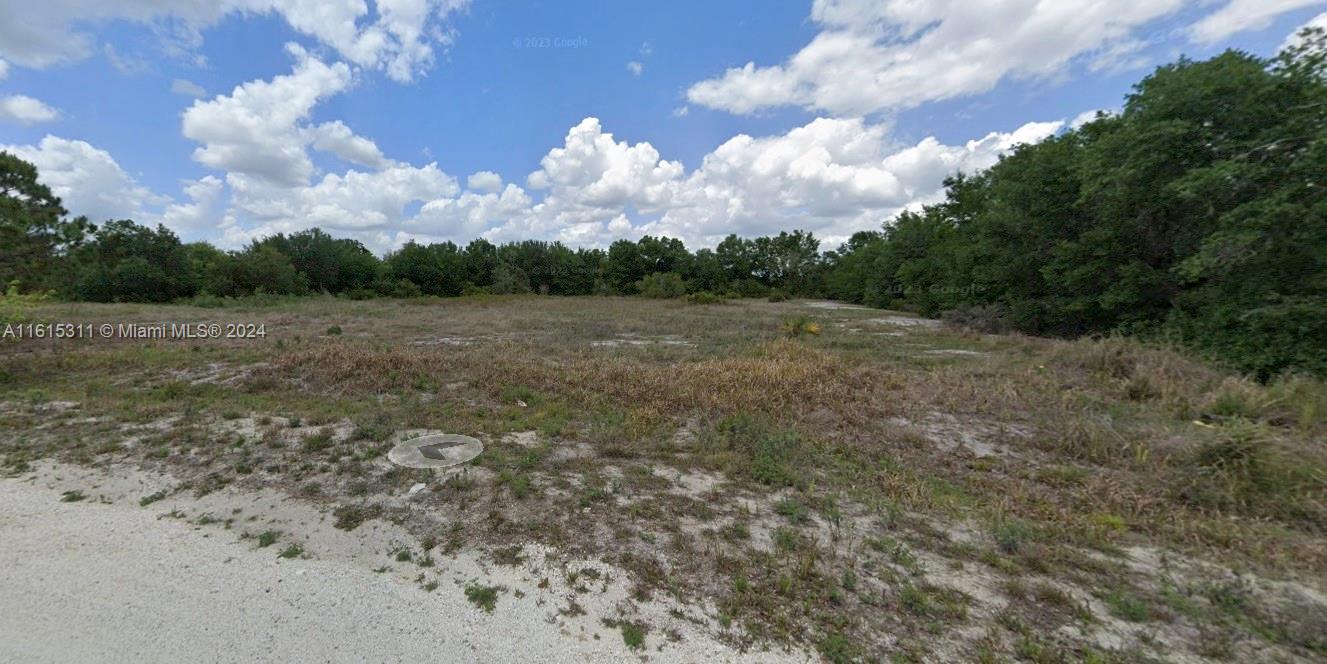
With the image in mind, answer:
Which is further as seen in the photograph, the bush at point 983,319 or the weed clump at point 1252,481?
the bush at point 983,319

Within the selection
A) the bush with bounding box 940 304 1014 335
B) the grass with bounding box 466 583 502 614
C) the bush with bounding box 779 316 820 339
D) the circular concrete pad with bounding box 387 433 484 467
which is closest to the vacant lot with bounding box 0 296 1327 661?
the grass with bounding box 466 583 502 614

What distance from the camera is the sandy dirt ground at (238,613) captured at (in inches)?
92.7

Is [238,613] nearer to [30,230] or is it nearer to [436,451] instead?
[436,451]

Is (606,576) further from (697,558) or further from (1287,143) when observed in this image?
(1287,143)

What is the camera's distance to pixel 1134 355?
8.20 metres

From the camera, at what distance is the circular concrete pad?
466cm

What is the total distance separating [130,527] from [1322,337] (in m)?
15.9

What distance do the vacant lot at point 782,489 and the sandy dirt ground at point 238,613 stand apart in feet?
0.35

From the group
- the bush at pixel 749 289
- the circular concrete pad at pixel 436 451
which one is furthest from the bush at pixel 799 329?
the bush at pixel 749 289

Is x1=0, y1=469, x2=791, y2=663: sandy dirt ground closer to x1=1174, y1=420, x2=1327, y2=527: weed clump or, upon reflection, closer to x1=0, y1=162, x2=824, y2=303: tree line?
x1=1174, y1=420, x2=1327, y2=527: weed clump

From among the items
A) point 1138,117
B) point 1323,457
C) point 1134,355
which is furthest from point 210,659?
point 1138,117

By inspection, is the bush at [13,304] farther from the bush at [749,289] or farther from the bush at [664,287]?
A: the bush at [749,289]

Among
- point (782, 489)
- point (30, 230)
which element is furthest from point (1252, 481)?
point (30, 230)

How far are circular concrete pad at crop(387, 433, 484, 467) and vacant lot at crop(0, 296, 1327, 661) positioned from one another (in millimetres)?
202
